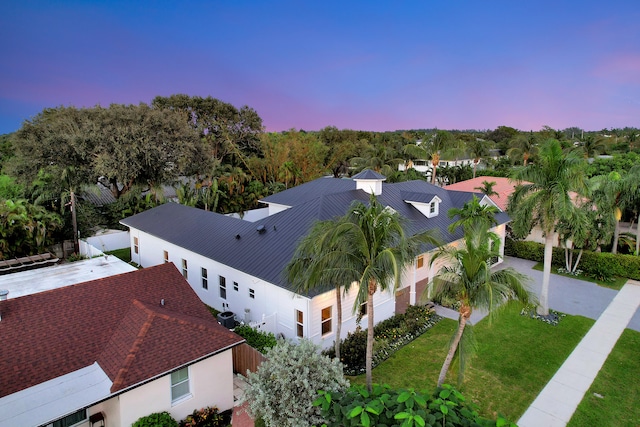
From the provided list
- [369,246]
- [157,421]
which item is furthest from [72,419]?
[369,246]

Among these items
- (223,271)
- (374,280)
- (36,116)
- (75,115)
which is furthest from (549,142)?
(36,116)

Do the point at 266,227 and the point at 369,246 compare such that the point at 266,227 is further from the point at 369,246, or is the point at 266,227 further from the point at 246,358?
the point at 369,246

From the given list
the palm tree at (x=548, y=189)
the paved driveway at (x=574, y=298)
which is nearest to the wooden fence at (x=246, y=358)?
the paved driveway at (x=574, y=298)

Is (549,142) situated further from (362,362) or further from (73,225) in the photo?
(73,225)

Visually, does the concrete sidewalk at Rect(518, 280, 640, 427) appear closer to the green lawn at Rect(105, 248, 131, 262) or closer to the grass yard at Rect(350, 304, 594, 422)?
the grass yard at Rect(350, 304, 594, 422)

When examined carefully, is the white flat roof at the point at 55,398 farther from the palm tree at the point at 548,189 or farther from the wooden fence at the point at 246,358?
the palm tree at the point at 548,189

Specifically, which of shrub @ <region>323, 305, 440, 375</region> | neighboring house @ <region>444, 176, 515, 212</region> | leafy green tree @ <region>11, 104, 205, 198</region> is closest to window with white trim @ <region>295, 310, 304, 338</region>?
shrub @ <region>323, 305, 440, 375</region>
